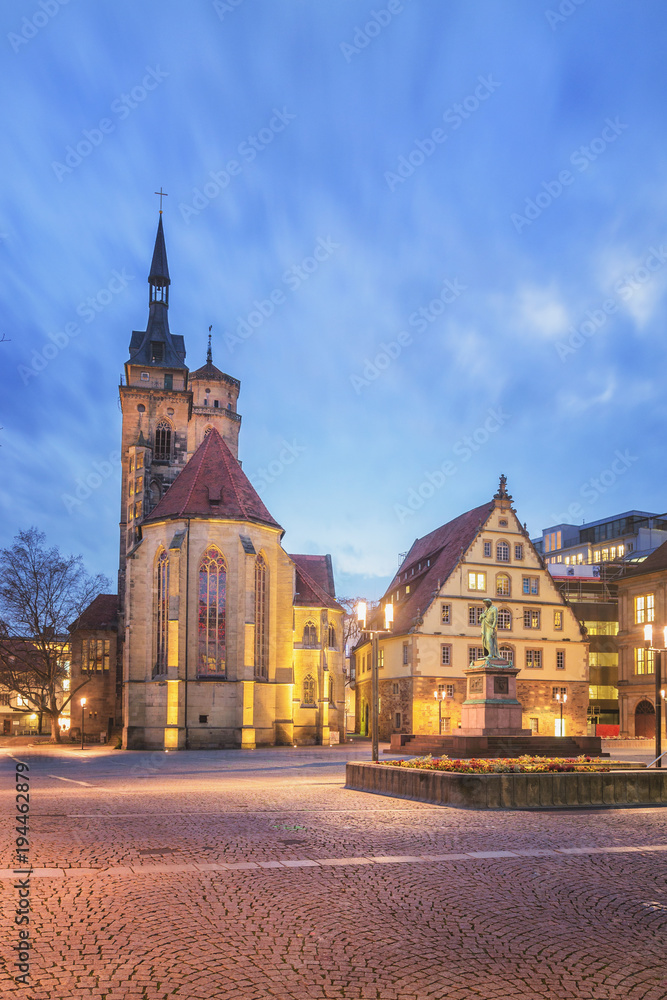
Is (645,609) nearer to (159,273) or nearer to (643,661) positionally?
(643,661)

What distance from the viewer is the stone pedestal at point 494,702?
33688 millimetres

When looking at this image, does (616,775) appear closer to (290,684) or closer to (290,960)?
(290,960)

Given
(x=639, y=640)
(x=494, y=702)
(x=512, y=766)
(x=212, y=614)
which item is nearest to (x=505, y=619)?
(x=639, y=640)

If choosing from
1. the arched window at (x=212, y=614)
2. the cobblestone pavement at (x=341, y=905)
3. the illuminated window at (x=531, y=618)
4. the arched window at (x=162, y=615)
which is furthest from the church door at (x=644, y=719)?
the cobblestone pavement at (x=341, y=905)

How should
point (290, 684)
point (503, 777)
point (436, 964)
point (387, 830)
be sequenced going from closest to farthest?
point (436, 964) < point (387, 830) < point (503, 777) < point (290, 684)

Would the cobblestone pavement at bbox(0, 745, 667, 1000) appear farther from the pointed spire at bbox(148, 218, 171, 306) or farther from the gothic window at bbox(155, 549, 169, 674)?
the pointed spire at bbox(148, 218, 171, 306)

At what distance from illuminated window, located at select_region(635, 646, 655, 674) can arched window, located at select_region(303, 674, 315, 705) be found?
22.2 metres

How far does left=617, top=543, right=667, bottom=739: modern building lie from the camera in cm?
5725

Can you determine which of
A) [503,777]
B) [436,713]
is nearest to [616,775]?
[503,777]

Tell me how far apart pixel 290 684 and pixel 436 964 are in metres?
43.7

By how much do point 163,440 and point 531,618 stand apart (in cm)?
2946

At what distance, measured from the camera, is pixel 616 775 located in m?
18.2

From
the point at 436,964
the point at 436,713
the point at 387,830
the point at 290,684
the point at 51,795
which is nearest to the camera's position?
the point at 436,964

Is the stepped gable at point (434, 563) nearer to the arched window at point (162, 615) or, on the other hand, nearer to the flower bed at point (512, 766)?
the arched window at point (162, 615)
